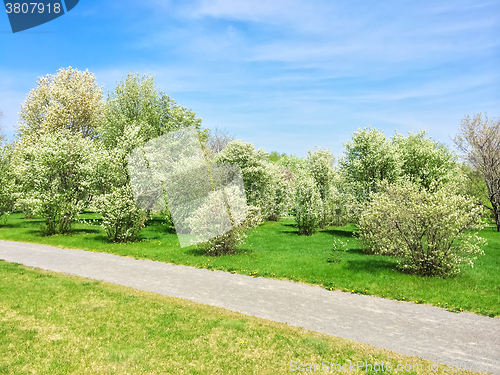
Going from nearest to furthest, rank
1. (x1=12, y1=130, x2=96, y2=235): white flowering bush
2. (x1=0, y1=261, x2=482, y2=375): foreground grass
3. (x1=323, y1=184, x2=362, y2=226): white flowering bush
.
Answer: (x1=0, y1=261, x2=482, y2=375): foreground grass
(x1=12, y1=130, x2=96, y2=235): white flowering bush
(x1=323, y1=184, x2=362, y2=226): white flowering bush

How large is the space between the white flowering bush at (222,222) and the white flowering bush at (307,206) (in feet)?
35.1

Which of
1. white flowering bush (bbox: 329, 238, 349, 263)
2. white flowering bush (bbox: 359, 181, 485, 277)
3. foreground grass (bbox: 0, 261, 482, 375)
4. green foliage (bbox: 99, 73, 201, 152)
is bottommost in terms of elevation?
white flowering bush (bbox: 329, 238, 349, 263)

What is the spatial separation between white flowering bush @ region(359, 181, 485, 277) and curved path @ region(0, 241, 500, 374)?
134 inches

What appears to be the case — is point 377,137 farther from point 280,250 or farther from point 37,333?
point 37,333

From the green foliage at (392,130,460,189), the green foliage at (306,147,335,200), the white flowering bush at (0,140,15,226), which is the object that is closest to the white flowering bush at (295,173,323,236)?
the green foliage at (306,147,335,200)

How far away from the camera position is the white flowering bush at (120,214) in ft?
67.7

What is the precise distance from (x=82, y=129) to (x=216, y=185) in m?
25.4

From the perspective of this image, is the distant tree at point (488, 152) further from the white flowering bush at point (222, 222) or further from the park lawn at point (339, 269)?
the white flowering bush at point (222, 222)

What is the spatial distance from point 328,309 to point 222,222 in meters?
8.19

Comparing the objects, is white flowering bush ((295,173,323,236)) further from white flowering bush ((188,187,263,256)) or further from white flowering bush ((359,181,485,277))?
white flowering bush ((359,181,485,277))

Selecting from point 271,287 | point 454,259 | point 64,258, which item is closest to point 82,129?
point 64,258

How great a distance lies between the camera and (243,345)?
715 cm

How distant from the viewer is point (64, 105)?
144ft

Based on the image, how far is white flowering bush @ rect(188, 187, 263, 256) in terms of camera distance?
1680 cm
